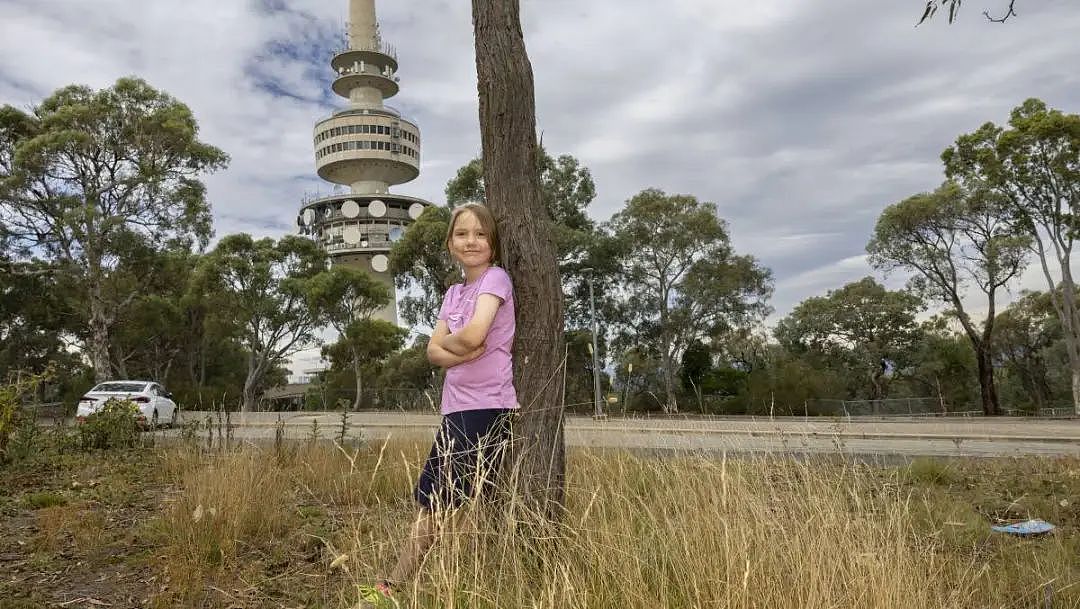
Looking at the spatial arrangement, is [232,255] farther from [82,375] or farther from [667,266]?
[667,266]

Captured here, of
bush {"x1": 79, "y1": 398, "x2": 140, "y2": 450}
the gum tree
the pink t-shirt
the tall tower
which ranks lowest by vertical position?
bush {"x1": 79, "y1": 398, "x2": 140, "y2": 450}

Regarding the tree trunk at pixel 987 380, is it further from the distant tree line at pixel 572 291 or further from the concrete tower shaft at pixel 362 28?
the concrete tower shaft at pixel 362 28

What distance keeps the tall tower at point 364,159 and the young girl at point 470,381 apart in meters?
53.1

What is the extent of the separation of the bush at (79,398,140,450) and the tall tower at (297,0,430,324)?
152 ft

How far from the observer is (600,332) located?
34812 millimetres

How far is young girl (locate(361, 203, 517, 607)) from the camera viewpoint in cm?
276

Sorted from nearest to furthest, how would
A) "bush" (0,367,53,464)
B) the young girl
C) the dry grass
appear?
the dry grass
the young girl
"bush" (0,367,53,464)

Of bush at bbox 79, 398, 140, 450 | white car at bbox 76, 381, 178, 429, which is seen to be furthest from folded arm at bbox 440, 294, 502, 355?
white car at bbox 76, 381, 178, 429

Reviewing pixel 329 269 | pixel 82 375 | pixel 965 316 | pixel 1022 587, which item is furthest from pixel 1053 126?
pixel 82 375

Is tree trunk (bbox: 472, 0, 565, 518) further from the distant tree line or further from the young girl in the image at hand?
the distant tree line

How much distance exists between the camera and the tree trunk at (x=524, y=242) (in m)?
3.12

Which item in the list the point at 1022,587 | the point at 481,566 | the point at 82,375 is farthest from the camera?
the point at 82,375

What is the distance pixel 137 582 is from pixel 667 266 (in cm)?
3084

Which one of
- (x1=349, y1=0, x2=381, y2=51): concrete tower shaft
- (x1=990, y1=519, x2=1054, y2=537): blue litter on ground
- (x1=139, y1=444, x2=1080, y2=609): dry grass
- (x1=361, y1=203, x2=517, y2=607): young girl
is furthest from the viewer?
(x1=349, y1=0, x2=381, y2=51): concrete tower shaft
